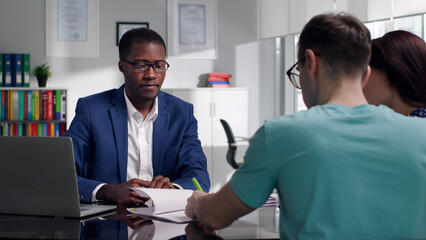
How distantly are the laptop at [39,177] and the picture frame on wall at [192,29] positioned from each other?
5.01 m

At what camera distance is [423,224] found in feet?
3.87

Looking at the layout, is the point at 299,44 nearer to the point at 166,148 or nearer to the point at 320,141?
the point at 320,141

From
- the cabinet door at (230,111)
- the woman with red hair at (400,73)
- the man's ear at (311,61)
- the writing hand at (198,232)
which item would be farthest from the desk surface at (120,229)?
the cabinet door at (230,111)

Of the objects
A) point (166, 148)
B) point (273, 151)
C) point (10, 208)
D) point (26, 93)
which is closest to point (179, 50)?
point (26, 93)

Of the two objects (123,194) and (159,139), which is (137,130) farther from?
(123,194)

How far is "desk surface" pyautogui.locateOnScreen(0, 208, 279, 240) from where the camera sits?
4.29 feet

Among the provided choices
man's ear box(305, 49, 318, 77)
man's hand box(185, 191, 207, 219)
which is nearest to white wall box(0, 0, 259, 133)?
man's hand box(185, 191, 207, 219)

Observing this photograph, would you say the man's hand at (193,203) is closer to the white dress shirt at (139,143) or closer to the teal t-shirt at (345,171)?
the teal t-shirt at (345,171)

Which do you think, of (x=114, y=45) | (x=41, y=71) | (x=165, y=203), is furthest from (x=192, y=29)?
(x=165, y=203)

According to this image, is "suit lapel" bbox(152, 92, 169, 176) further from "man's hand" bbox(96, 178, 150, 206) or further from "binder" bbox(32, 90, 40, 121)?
"binder" bbox(32, 90, 40, 121)

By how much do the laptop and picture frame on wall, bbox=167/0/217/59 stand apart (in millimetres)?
5007

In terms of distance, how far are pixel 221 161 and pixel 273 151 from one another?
5175mm

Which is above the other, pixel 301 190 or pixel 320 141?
pixel 320 141

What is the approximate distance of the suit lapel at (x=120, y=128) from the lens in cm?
220
